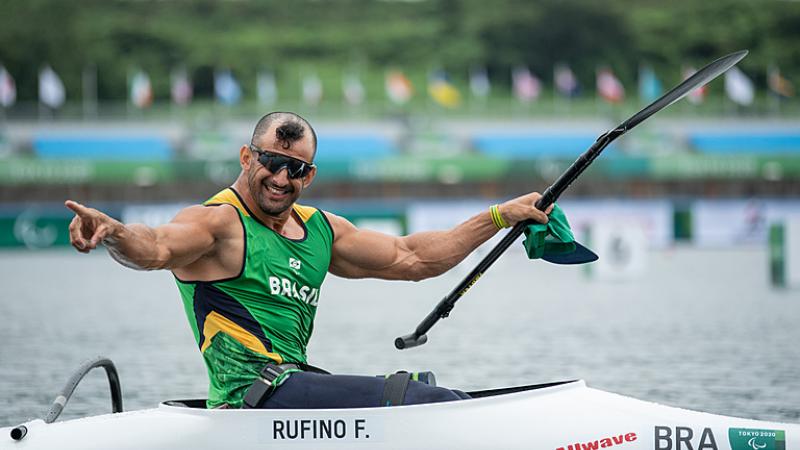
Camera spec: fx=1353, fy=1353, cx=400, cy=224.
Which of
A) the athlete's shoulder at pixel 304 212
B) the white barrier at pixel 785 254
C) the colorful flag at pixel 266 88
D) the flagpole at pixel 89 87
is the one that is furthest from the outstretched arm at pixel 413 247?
the flagpole at pixel 89 87

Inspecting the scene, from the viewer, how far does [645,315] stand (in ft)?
62.2

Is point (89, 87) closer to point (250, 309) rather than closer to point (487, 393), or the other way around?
point (487, 393)

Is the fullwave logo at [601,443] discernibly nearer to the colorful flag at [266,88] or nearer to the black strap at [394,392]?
the black strap at [394,392]

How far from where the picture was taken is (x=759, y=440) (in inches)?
240

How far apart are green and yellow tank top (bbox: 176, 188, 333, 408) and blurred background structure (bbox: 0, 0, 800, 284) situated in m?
30.7

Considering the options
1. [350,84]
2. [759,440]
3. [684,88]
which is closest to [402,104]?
[350,84]

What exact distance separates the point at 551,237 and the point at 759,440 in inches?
58.4

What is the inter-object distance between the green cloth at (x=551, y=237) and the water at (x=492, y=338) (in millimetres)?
3547

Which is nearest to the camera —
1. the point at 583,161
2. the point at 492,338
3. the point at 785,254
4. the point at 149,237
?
the point at 149,237

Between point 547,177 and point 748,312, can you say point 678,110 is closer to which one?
point 547,177

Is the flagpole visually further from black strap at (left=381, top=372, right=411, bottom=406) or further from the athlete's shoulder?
black strap at (left=381, top=372, right=411, bottom=406)

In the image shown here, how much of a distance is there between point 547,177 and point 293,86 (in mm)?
52574

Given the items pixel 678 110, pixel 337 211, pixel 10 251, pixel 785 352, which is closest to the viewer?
pixel 785 352

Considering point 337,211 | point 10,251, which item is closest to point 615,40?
point 337,211
